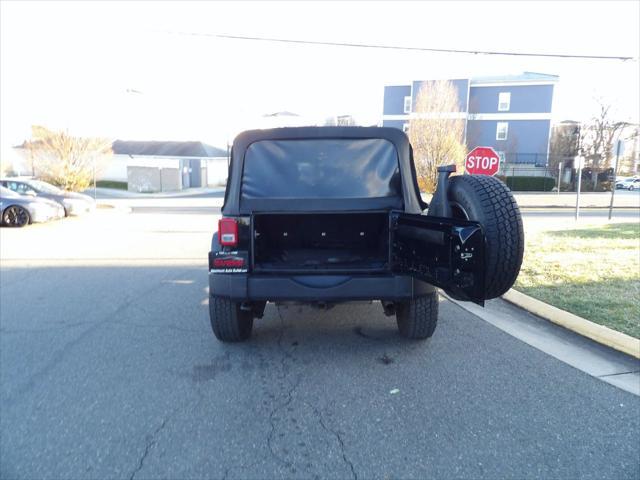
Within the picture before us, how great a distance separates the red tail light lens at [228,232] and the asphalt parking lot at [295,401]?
111 centimetres

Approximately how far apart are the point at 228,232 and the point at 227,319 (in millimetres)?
888

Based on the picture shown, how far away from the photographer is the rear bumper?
12.5 feet

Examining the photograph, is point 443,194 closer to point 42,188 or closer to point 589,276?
point 589,276

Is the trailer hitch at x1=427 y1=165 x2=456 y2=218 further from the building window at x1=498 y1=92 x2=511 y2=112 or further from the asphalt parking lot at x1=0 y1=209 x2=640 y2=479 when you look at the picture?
the building window at x1=498 y1=92 x2=511 y2=112

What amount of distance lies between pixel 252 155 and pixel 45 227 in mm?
13057

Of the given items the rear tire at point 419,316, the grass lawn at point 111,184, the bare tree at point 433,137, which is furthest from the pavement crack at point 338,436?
the grass lawn at point 111,184

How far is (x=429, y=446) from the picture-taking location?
2.78 m

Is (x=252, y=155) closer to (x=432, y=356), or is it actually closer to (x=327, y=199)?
(x=327, y=199)

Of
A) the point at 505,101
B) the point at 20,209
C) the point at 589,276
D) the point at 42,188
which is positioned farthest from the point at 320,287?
the point at 505,101

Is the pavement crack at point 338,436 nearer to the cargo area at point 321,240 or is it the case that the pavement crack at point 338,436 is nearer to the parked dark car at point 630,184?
the cargo area at point 321,240

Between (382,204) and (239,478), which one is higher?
(382,204)

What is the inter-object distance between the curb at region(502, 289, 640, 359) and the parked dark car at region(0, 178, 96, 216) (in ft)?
53.9

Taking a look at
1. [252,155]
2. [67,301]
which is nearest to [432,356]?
[252,155]

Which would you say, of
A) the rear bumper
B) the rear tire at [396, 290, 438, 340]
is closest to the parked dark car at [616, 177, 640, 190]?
the rear tire at [396, 290, 438, 340]
